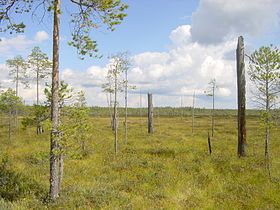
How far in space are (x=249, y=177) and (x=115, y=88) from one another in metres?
8.97

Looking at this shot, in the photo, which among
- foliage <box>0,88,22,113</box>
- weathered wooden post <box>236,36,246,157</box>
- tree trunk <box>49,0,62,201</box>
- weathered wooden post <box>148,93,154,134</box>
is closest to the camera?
tree trunk <box>49,0,62,201</box>

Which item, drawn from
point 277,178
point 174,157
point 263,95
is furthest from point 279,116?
point 174,157

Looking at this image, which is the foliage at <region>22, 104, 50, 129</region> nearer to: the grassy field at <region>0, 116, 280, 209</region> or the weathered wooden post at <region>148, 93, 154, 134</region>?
the grassy field at <region>0, 116, 280, 209</region>

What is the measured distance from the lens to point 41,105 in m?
6.55

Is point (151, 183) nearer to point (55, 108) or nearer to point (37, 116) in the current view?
point (55, 108)

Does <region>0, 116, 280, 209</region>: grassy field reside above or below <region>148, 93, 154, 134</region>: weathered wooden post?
below

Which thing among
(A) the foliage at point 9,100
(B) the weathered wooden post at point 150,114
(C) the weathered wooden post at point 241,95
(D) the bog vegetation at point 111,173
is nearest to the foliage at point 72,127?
(D) the bog vegetation at point 111,173

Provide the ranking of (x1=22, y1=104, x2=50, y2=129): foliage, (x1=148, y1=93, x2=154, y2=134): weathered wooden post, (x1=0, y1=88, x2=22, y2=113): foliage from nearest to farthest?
(x1=22, y1=104, x2=50, y2=129): foliage
(x1=0, y1=88, x2=22, y2=113): foliage
(x1=148, y1=93, x2=154, y2=134): weathered wooden post

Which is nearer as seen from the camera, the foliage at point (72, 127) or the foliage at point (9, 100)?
the foliage at point (72, 127)

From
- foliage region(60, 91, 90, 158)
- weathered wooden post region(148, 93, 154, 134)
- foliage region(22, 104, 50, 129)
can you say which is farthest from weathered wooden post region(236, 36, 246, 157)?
weathered wooden post region(148, 93, 154, 134)

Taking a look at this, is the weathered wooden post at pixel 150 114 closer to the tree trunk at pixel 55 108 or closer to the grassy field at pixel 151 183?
the grassy field at pixel 151 183

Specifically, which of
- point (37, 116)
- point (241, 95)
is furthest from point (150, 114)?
point (37, 116)

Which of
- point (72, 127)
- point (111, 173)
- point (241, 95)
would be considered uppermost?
point (241, 95)

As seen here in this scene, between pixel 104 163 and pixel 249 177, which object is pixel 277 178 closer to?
pixel 249 177
